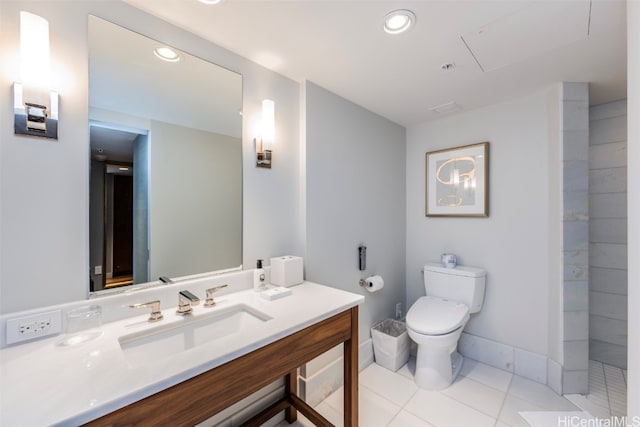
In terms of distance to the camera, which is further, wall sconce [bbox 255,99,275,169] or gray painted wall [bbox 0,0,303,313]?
wall sconce [bbox 255,99,275,169]

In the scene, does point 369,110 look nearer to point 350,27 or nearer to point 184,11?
point 350,27

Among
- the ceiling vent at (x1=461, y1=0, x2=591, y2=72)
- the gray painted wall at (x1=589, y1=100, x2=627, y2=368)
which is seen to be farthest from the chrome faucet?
the gray painted wall at (x1=589, y1=100, x2=627, y2=368)

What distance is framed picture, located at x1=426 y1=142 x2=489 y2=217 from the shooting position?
226 cm

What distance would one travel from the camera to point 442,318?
1930 mm

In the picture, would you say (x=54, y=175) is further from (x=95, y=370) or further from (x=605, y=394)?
(x=605, y=394)

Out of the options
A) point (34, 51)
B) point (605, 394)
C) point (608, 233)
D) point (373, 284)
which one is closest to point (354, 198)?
point (373, 284)

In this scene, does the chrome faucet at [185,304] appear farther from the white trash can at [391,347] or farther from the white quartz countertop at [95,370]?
the white trash can at [391,347]

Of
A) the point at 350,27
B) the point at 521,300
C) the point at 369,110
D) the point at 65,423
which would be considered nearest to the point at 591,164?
the point at 521,300

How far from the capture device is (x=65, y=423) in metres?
0.58

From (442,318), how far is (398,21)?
1.88 meters

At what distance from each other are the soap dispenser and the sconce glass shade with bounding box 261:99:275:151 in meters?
0.72

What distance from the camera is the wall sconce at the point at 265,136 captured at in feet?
5.27

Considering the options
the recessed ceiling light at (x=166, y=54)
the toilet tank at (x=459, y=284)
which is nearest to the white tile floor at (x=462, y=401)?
the toilet tank at (x=459, y=284)

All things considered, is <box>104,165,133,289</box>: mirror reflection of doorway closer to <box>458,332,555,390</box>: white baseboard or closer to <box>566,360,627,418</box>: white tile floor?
<box>458,332,555,390</box>: white baseboard
